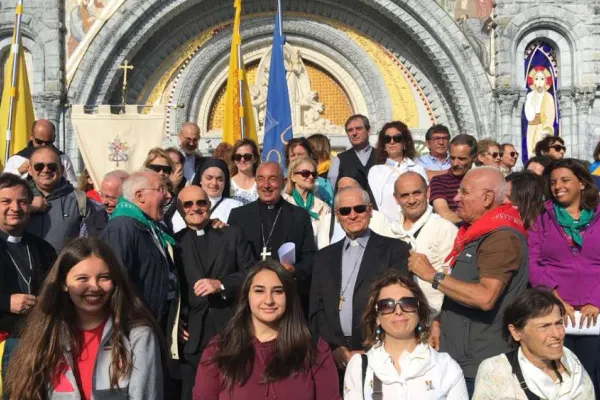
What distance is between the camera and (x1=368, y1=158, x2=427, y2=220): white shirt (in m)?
7.25

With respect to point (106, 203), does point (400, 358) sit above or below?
below

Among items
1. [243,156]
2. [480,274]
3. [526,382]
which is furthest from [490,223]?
[243,156]

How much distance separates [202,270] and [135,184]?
2.41 ft

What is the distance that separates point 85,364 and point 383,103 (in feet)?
40.9

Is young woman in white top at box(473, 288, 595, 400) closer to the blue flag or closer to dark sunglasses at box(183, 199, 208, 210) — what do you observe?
dark sunglasses at box(183, 199, 208, 210)

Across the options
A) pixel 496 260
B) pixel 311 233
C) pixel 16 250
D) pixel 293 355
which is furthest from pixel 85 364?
pixel 311 233

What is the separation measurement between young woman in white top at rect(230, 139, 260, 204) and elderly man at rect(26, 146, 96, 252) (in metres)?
1.49

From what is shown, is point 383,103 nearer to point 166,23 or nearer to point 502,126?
point 502,126

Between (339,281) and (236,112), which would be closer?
(339,281)

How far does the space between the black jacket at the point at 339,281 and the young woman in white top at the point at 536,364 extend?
1024 millimetres

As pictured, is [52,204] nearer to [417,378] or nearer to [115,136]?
[115,136]

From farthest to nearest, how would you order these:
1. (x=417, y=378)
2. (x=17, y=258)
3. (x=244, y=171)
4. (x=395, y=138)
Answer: (x=244, y=171) < (x=395, y=138) < (x=17, y=258) < (x=417, y=378)

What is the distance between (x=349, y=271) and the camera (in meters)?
5.47

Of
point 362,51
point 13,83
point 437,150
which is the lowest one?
point 437,150
